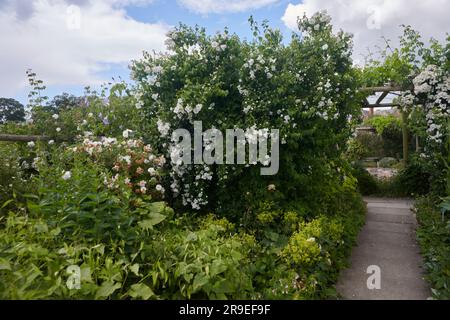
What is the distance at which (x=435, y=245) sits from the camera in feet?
12.7

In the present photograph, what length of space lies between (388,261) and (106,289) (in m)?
3.14

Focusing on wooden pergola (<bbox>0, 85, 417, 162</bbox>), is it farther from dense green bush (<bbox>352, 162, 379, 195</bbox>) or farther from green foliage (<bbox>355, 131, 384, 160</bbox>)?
green foliage (<bbox>355, 131, 384, 160</bbox>)

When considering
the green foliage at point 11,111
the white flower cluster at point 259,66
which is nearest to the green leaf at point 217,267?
the white flower cluster at point 259,66

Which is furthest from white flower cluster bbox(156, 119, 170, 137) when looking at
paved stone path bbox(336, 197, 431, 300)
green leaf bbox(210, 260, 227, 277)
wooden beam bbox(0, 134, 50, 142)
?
paved stone path bbox(336, 197, 431, 300)

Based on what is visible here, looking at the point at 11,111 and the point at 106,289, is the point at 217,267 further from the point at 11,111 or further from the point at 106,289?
the point at 11,111

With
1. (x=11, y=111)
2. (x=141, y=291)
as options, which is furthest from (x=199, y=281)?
(x=11, y=111)

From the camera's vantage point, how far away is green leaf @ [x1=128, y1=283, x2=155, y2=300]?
6.46 feet

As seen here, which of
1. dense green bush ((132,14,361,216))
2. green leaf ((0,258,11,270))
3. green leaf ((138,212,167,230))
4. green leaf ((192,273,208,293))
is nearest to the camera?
green leaf ((0,258,11,270))

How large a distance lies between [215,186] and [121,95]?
7.58 feet

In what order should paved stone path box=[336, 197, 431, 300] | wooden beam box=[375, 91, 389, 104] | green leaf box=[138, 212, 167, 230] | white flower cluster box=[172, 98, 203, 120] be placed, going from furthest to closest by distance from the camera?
1. wooden beam box=[375, 91, 389, 104]
2. white flower cluster box=[172, 98, 203, 120]
3. paved stone path box=[336, 197, 431, 300]
4. green leaf box=[138, 212, 167, 230]

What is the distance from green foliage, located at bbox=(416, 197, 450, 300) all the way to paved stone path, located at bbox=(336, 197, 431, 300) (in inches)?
4.7

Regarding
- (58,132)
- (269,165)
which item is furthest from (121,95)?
(269,165)

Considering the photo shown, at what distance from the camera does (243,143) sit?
12.1ft
